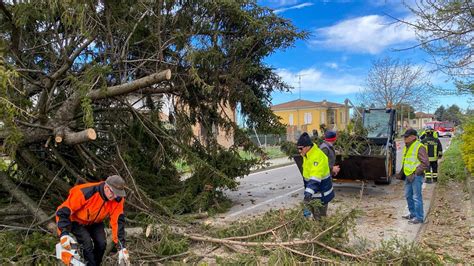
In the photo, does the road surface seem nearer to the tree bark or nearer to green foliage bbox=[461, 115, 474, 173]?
green foliage bbox=[461, 115, 474, 173]

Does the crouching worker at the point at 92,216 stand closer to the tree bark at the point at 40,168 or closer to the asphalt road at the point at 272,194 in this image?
the tree bark at the point at 40,168

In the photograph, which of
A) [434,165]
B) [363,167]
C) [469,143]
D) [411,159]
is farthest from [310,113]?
[411,159]

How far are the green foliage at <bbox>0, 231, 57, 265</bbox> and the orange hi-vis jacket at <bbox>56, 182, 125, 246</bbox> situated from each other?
0.63 m

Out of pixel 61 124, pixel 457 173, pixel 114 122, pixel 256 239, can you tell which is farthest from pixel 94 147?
pixel 457 173

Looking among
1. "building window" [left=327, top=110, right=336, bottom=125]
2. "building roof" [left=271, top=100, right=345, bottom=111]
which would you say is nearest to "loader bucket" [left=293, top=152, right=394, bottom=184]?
"building window" [left=327, top=110, right=336, bottom=125]

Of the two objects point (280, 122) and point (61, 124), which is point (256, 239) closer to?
point (61, 124)

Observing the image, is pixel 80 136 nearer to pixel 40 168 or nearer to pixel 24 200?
pixel 24 200

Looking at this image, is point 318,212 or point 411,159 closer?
point 318,212

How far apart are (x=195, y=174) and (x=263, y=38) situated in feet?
10.8

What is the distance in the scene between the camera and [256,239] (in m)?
5.21

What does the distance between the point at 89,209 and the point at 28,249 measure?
1108 millimetres

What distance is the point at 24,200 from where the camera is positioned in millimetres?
5836

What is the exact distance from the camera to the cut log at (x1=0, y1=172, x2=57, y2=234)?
5.32 metres

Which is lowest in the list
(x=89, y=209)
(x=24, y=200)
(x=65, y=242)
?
(x=65, y=242)
